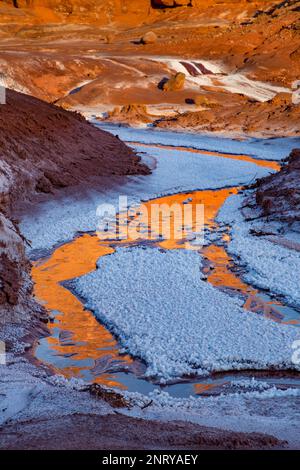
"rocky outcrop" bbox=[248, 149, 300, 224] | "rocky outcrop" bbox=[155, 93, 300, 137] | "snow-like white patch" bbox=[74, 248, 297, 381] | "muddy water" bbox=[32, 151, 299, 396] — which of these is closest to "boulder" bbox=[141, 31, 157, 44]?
"rocky outcrop" bbox=[155, 93, 300, 137]

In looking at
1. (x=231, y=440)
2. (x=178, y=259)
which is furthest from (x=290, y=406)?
(x=178, y=259)

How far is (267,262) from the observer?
514 inches

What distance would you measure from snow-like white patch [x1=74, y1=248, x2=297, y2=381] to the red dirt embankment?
174 cm

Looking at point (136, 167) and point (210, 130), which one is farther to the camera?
point (210, 130)

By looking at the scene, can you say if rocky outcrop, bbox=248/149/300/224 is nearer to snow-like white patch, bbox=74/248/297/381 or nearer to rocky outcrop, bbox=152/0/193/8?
snow-like white patch, bbox=74/248/297/381

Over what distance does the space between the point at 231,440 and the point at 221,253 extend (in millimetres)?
8852

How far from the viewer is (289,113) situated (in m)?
33.2

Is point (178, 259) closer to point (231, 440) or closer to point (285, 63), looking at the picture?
point (231, 440)

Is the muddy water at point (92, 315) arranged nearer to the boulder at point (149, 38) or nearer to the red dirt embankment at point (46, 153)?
the red dirt embankment at point (46, 153)

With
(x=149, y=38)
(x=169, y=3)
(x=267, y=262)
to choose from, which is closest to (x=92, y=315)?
(x=267, y=262)

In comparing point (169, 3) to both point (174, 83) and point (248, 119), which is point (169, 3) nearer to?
point (174, 83)

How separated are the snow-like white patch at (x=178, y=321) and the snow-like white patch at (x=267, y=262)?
3.34 ft

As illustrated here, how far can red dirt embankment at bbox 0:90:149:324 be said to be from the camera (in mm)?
17250

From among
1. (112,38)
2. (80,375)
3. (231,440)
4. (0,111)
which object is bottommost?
(80,375)
